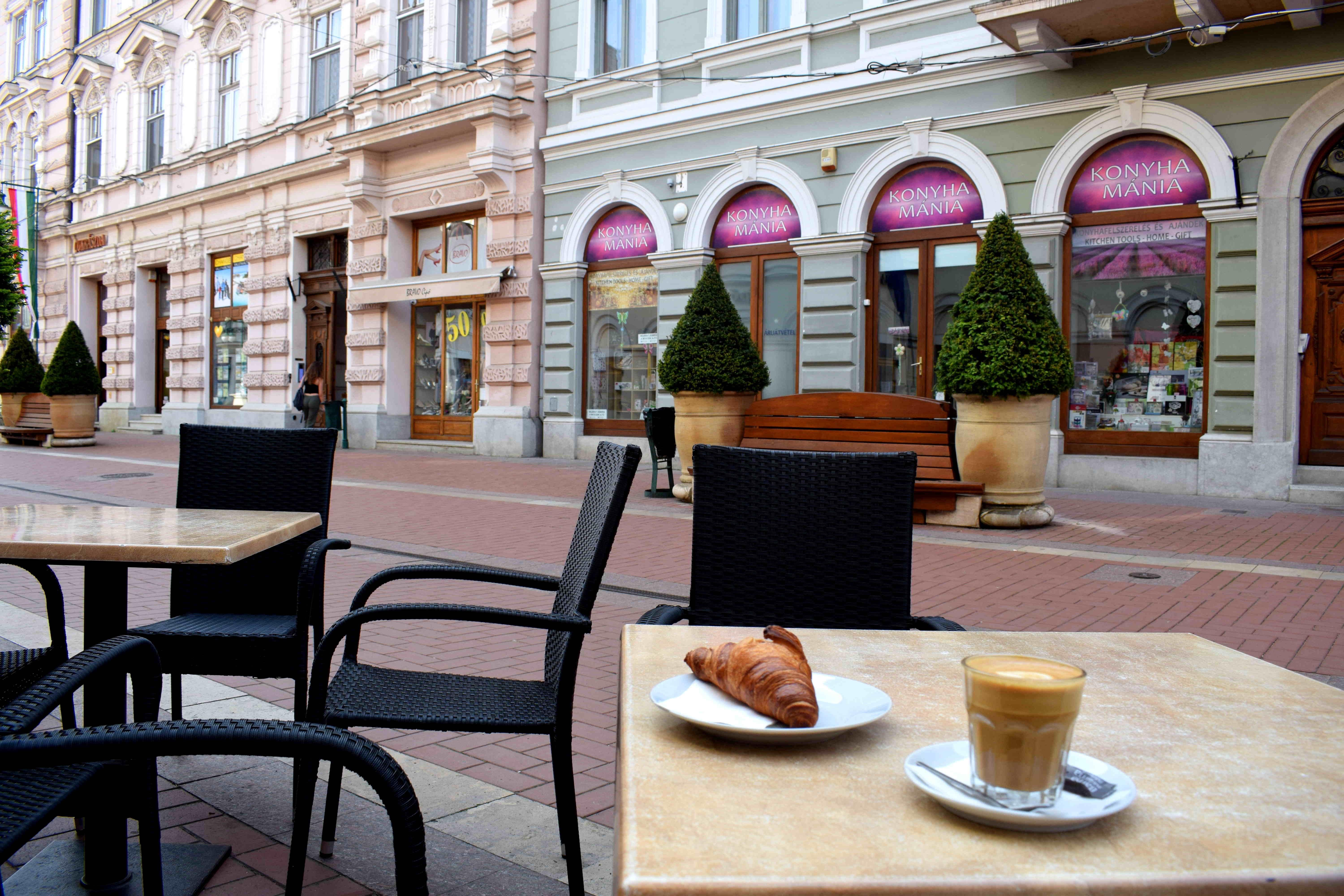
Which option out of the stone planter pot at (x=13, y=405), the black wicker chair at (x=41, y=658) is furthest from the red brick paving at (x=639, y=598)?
the stone planter pot at (x=13, y=405)

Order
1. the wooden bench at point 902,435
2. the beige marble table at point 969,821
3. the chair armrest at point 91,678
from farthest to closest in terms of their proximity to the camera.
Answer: the wooden bench at point 902,435 < the chair armrest at point 91,678 < the beige marble table at point 969,821

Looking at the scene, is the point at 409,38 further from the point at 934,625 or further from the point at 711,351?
the point at 934,625

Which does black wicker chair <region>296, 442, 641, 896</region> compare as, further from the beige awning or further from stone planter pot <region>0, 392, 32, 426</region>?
stone planter pot <region>0, 392, 32, 426</region>

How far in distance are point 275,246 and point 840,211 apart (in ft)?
42.7

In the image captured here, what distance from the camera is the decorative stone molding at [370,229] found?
19062 millimetres

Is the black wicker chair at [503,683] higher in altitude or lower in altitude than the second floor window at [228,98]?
lower

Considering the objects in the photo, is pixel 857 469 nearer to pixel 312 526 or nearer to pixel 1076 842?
pixel 312 526

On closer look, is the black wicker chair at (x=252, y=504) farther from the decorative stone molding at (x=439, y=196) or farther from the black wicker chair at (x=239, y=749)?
the decorative stone molding at (x=439, y=196)

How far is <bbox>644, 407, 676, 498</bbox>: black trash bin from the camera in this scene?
1123cm

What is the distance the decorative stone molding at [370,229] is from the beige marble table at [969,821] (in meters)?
18.6

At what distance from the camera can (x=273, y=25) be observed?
21.7 metres

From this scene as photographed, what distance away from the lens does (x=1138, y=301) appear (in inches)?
454

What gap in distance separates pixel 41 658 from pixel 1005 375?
723 cm

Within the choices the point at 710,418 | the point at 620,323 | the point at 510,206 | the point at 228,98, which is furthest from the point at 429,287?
the point at 228,98
